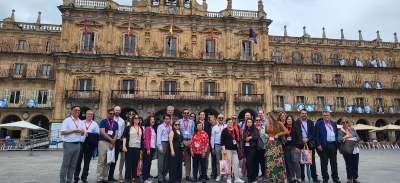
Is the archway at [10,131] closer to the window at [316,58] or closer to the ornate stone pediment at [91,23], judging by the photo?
the ornate stone pediment at [91,23]

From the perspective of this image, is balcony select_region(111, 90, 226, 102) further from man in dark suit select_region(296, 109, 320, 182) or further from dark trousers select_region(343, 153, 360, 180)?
dark trousers select_region(343, 153, 360, 180)

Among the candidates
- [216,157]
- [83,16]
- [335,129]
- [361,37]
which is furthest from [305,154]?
[361,37]

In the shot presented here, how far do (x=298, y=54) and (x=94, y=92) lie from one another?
22127 millimetres

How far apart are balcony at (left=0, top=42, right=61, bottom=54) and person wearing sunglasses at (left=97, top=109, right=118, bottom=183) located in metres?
24.4

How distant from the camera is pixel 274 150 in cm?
797

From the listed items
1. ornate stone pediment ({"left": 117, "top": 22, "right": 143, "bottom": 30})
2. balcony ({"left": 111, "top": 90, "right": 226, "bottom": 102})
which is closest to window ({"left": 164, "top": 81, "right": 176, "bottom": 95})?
balcony ({"left": 111, "top": 90, "right": 226, "bottom": 102})

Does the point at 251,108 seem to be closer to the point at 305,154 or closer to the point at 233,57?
the point at 233,57

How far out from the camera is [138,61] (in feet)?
91.1

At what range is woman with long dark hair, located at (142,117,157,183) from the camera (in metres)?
8.00

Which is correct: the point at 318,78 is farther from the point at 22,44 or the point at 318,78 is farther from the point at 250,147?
the point at 22,44

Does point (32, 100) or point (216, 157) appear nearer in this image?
point (216, 157)

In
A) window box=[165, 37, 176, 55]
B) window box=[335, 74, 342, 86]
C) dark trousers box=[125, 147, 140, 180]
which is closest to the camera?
dark trousers box=[125, 147, 140, 180]

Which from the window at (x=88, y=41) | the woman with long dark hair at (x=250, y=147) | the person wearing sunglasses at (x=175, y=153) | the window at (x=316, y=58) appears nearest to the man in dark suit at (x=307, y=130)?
the woman with long dark hair at (x=250, y=147)

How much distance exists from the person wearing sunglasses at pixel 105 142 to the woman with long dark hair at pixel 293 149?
15.0 ft
